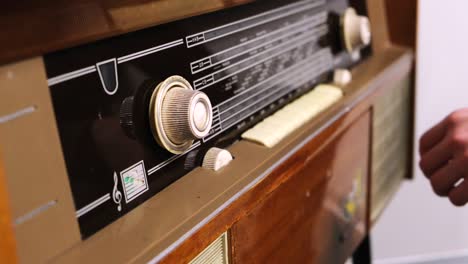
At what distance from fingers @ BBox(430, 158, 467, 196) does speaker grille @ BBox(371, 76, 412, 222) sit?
0.51ft

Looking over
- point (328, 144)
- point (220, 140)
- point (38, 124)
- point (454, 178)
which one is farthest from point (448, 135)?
point (38, 124)

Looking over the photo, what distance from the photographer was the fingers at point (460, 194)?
0.73 meters

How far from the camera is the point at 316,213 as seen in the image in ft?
2.36

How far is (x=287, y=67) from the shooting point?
0.74 metres

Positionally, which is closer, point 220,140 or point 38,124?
point 38,124

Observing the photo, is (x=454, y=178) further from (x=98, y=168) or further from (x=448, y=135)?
(x=98, y=168)

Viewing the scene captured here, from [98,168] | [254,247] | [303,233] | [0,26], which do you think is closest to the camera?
[0,26]

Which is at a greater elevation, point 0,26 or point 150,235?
point 0,26

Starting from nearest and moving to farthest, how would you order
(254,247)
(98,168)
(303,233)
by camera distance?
(98,168), (254,247), (303,233)

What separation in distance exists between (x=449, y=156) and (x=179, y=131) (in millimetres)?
440

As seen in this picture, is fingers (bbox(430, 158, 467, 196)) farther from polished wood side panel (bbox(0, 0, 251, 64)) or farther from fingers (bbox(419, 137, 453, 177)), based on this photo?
polished wood side panel (bbox(0, 0, 251, 64))

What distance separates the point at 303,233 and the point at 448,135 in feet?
0.86

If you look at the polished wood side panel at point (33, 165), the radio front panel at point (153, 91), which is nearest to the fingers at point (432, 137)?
the radio front panel at point (153, 91)

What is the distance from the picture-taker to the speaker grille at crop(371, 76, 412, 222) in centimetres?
94
